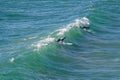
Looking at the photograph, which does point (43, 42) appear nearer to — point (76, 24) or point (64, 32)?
point (64, 32)

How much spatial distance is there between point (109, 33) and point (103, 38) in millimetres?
1904

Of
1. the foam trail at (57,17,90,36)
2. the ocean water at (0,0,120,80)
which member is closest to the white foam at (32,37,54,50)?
the ocean water at (0,0,120,80)

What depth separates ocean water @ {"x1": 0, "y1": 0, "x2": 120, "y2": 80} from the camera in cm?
2695

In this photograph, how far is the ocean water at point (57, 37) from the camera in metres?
27.0

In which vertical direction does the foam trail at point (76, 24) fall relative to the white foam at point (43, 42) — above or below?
above

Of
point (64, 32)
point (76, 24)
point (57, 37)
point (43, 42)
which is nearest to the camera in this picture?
point (43, 42)

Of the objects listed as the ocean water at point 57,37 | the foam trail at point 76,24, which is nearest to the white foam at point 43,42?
the ocean water at point 57,37

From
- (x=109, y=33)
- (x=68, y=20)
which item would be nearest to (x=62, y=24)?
(x=68, y=20)

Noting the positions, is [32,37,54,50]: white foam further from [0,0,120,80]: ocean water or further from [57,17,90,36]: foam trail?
[57,17,90,36]: foam trail

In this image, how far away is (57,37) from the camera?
33.2 m

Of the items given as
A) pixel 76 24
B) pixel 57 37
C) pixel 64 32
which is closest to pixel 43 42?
pixel 57 37

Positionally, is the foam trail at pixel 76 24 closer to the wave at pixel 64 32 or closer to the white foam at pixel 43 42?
Answer: the wave at pixel 64 32

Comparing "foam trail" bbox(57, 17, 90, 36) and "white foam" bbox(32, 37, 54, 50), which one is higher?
"foam trail" bbox(57, 17, 90, 36)

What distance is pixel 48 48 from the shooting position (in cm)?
3064
